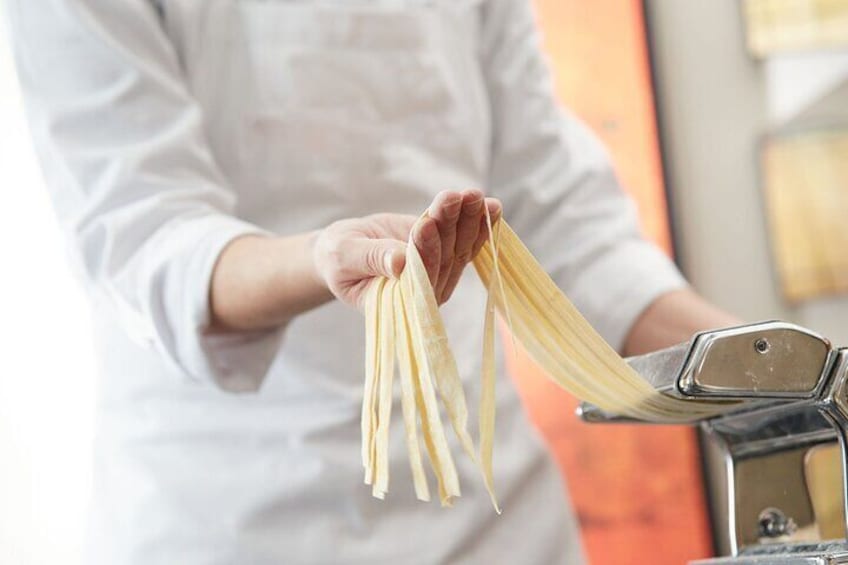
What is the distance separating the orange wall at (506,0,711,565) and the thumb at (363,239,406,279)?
1090 mm

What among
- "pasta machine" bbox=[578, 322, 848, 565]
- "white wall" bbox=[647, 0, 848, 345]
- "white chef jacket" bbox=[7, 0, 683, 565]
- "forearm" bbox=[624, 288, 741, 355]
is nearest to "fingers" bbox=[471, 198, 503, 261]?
"pasta machine" bbox=[578, 322, 848, 565]

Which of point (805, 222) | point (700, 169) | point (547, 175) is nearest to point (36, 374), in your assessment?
point (547, 175)

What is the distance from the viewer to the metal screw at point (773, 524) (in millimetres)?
766

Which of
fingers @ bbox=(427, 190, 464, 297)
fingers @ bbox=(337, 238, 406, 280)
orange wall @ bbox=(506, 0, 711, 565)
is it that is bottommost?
orange wall @ bbox=(506, 0, 711, 565)

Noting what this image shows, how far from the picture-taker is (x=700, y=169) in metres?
1.87

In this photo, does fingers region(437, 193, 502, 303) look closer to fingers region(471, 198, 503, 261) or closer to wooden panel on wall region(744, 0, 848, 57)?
fingers region(471, 198, 503, 261)

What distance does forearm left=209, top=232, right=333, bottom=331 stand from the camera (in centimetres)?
76

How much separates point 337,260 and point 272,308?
0.15m

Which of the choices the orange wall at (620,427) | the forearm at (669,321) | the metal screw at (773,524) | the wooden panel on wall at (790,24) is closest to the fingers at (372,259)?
the metal screw at (773,524)

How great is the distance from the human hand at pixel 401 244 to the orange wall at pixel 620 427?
3.45 feet

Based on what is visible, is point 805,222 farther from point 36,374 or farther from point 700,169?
point 36,374

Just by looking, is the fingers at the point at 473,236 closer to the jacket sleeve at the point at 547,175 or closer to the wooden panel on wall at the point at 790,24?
the jacket sleeve at the point at 547,175

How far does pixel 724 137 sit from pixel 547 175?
0.75 metres

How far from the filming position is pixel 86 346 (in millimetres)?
1352
